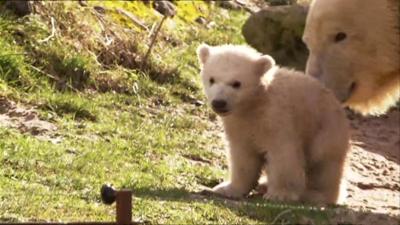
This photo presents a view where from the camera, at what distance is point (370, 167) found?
9.51 m

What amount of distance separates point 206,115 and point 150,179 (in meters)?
3.20

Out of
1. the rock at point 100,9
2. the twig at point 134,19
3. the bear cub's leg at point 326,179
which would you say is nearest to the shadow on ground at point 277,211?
the bear cub's leg at point 326,179

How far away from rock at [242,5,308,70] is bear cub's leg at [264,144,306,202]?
18.5 feet

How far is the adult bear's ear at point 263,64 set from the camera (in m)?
6.67

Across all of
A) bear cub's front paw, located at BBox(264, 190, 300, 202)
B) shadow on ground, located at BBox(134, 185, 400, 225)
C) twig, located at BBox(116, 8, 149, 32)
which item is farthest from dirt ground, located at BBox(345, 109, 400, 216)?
twig, located at BBox(116, 8, 149, 32)

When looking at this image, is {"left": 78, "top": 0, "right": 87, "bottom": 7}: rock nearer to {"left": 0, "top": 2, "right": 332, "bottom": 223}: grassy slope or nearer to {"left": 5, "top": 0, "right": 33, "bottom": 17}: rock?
{"left": 0, "top": 2, "right": 332, "bottom": 223}: grassy slope

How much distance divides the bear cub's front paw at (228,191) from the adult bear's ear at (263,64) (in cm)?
79

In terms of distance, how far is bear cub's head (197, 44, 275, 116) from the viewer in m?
6.49

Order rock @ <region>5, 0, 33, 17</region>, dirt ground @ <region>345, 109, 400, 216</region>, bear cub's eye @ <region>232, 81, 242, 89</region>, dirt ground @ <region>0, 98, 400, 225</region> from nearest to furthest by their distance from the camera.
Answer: dirt ground @ <region>0, 98, 400, 225</region>
bear cub's eye @ <region>232, 81, 242, 89</region>
dirt ground @ <region>345, 109, 400, 216</region>
rock @ <region>5, 0, 33, 17</region>

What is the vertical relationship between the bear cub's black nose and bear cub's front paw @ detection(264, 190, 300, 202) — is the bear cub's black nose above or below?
above

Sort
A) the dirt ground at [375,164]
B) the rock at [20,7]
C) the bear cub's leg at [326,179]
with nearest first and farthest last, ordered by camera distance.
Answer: the bear cub's leg at [326,179]
the dirt ground at [375,164]
the rock at [20,7]

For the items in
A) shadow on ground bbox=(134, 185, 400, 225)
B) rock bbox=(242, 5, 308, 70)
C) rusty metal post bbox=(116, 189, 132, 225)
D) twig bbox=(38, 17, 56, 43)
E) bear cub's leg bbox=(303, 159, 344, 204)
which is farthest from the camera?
rock bbox=(242, 5, 308, 70)

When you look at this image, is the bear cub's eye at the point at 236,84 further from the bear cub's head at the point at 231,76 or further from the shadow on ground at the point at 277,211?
the shadow on ground at the point at 277,211

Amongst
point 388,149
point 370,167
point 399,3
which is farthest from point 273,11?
point 399,3
